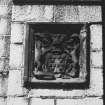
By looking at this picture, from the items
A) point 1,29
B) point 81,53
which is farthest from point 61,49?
point 1,29

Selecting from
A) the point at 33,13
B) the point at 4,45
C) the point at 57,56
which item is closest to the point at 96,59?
the point at 57,56

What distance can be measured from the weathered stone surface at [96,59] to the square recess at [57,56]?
0.14 feet

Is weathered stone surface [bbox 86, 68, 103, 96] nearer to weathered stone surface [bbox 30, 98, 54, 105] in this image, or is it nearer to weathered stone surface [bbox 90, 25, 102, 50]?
weathered stone surface [bbox 90, 25, 102, 50]

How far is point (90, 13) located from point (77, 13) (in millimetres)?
138

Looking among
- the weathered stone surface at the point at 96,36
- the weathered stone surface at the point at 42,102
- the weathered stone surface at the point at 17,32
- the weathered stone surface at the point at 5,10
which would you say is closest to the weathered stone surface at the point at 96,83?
the weathered stone surface at the point at 96,36

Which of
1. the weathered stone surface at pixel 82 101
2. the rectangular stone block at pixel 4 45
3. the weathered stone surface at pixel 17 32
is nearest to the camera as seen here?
the weathered stone surface at pixel 82 101

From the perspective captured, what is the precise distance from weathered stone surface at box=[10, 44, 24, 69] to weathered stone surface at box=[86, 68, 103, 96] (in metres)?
0.75

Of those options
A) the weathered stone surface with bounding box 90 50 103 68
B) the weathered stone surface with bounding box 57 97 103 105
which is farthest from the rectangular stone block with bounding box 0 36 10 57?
the weathered stone surface with bounding box 90 50 103 68

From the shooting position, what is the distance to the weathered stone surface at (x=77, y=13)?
135 inches

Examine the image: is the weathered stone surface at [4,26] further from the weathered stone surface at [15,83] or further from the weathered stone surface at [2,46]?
the weathered stone surface at [15,83]

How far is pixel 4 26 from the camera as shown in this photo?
11.7 feet

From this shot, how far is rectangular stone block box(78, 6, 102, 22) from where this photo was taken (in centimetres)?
342

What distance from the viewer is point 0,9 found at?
11.8 ft

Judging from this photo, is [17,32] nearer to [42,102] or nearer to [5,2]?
[5,2]
